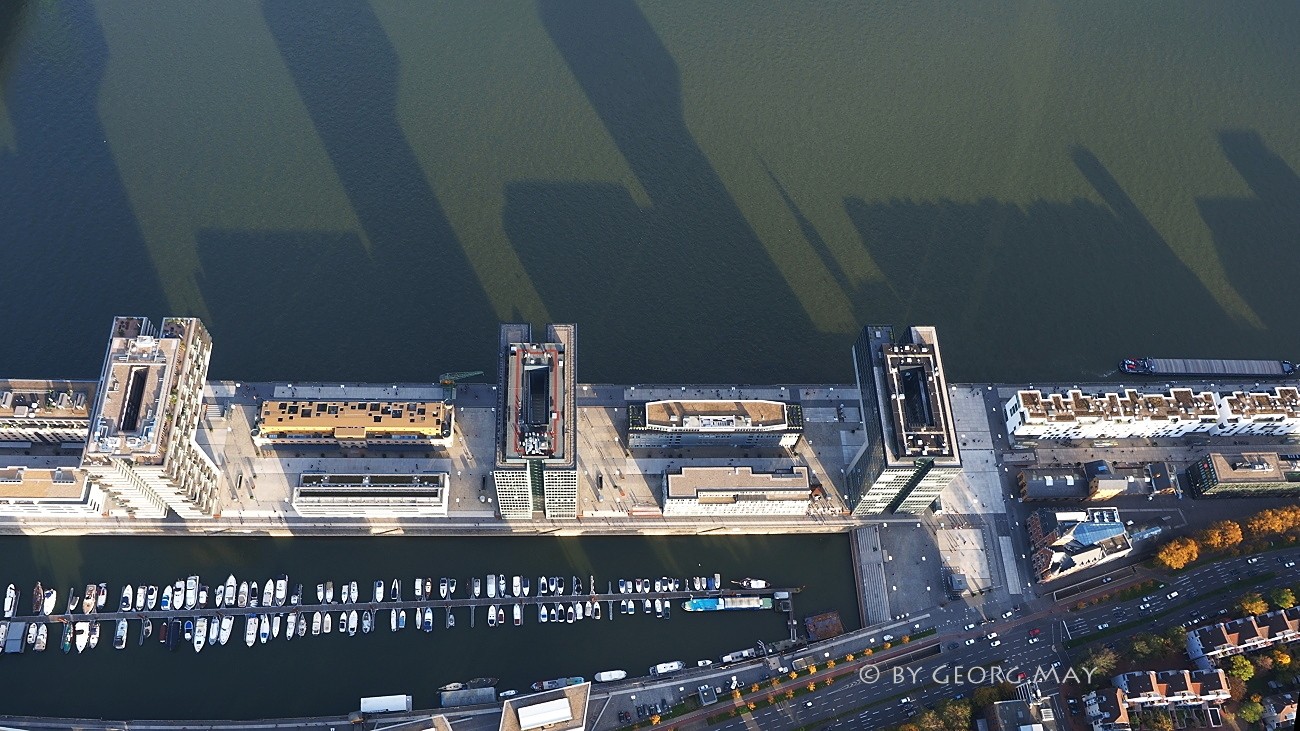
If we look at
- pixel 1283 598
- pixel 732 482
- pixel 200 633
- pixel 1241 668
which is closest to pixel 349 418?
pixel 200 633

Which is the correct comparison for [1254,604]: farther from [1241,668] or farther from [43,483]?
[43,483]

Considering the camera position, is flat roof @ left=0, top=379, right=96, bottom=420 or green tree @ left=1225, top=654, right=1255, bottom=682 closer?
green tree @ left=1225, top=654, right=1255, bottom=682

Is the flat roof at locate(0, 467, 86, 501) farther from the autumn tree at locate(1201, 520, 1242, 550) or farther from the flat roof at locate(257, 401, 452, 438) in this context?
the autumn tree at locate(1201, 520, 1242, 550)

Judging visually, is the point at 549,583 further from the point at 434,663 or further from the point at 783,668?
the point at 783,668

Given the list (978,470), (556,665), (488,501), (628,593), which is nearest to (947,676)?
(978,470)

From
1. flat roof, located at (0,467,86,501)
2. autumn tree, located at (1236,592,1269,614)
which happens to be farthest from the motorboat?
autumn tree, located at (1236,592,1269,614)

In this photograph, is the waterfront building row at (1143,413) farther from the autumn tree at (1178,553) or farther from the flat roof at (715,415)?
the flat roof at (715,415)
